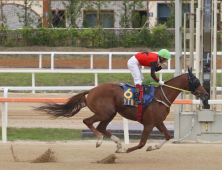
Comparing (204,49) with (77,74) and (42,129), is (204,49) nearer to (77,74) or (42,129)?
(42,129)

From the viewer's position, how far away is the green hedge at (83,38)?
1956 cm

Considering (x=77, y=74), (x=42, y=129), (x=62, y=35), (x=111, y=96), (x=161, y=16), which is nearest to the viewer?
(x=111, y=96)

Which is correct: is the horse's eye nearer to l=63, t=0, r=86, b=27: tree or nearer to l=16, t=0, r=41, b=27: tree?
l=63, t=0, r=86, b=27: tree

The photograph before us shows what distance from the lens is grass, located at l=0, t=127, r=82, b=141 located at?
7.91 meters

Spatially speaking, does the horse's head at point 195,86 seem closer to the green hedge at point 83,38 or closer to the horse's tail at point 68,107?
the horse's tail at point 68,107

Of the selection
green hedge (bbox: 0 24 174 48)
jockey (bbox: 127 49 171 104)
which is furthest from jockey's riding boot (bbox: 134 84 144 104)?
green hedge (bbox: 0 24 174 48)

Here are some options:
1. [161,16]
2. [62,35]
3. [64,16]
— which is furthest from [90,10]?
[161,16]

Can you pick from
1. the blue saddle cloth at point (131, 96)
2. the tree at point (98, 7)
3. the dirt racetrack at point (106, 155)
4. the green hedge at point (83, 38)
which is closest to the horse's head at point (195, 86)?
the blue saddle cloth at point (131, 96)

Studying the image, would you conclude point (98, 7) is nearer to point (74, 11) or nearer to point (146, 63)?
point (74, 11)

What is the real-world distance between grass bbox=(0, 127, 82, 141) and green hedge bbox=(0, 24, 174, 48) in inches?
448

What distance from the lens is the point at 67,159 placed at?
243 inches

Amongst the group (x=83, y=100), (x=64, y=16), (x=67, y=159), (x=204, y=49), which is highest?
(x=64, y=16)

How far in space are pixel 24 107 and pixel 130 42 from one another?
9.86 meters

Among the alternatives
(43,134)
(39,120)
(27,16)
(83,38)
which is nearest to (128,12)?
(83,38)
